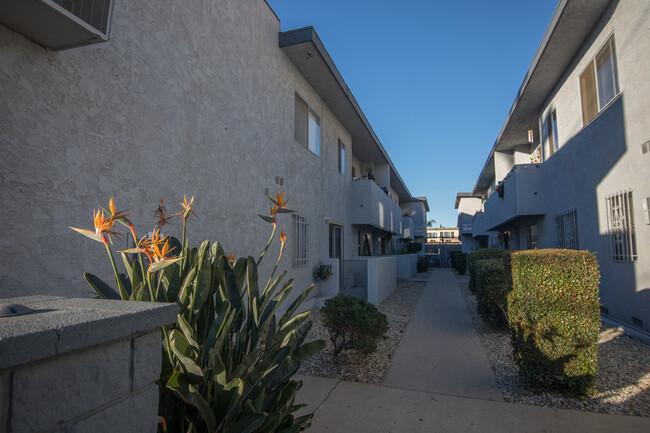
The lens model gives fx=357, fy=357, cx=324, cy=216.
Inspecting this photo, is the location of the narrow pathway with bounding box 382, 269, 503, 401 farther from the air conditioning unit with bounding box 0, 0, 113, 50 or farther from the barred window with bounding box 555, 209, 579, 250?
the air conditioning unit with bounding box 0, 0, 113, 50

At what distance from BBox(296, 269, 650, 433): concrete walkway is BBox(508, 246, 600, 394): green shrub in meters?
0.38

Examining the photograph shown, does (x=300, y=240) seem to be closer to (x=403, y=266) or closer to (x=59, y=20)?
(x=59, y=20)

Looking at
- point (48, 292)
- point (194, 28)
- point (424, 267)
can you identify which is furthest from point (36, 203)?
point (424, 267)

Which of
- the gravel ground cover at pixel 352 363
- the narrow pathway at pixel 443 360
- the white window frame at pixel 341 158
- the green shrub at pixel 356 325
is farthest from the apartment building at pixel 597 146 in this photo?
the white window frame at pixel 341 158

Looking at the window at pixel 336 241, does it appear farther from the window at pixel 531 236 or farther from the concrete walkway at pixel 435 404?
the window at pixel 531 236

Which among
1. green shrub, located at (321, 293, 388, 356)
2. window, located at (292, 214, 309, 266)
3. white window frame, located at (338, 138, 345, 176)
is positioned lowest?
green shrub, located at (321, 293, 388, 356)

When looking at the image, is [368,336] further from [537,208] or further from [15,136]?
[537,208]

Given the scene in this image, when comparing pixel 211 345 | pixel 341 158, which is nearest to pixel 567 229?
pixel 341 158

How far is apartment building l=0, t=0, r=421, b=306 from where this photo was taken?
2.91 metres

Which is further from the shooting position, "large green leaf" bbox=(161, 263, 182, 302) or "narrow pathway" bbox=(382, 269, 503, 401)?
Result: "narrow pathway" bbox=(382, 269, 503, 401)

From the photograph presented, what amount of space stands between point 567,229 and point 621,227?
274 cm

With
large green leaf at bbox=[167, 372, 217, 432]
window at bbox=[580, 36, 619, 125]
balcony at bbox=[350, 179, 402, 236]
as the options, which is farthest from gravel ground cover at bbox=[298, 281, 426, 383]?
balcony at bbox=[350, 179, 402, 236]

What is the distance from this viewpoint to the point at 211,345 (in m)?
1.94

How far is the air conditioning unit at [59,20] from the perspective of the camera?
264 centimetres
